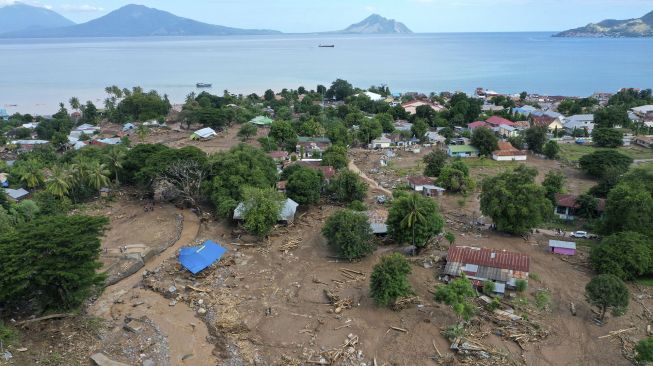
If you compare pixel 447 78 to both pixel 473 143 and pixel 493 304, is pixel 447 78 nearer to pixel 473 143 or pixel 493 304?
pixel 473 143

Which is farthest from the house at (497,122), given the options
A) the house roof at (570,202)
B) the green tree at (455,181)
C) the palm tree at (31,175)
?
the palm tree at (31,175)

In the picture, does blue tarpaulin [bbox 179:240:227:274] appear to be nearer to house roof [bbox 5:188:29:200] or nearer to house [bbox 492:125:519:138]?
house roof [bbox 5:188:29:200]

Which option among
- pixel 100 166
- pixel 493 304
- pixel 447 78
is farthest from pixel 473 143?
pixel 447 78

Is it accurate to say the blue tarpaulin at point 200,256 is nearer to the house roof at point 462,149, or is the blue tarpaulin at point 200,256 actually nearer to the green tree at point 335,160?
the green tree at point 335,160

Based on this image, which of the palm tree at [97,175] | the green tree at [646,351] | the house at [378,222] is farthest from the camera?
the palm tree at [97,175]

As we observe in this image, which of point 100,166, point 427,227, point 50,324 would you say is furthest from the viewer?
point 100,166

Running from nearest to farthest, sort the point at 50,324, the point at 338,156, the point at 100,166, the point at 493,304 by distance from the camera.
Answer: the point at 50,324, the point at 493,304, the point at 100,166, the point at 338,156
